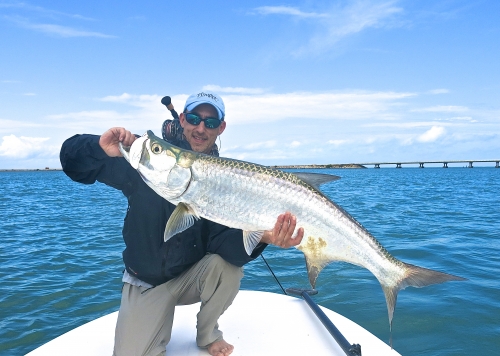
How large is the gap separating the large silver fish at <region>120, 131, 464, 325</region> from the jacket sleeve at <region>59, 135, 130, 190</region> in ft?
1.26

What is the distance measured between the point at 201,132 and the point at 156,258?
4.96 feet

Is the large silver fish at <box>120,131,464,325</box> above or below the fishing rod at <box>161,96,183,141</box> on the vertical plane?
below

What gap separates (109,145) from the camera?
364 centimetres

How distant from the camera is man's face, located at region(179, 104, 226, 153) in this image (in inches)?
181

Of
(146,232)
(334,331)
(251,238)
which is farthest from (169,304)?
(334,331)

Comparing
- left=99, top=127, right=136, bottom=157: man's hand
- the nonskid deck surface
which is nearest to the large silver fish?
left=99, top=127, right=136, bottom=157: man's hand

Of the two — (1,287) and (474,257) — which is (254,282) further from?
(474,257)

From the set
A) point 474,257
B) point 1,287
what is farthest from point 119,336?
point 474,257

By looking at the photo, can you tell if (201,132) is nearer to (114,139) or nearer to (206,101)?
(206,101)

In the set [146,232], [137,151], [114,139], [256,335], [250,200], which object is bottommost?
[256,335]

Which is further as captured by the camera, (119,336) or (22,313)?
(22,313)

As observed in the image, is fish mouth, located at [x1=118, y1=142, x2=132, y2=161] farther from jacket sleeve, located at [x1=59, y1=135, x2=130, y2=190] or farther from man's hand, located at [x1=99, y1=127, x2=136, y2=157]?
jacket sleeve, located at [x1=59, y1=135, x2=130, y2=190]

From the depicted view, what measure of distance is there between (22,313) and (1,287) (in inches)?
65.4

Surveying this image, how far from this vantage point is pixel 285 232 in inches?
140
